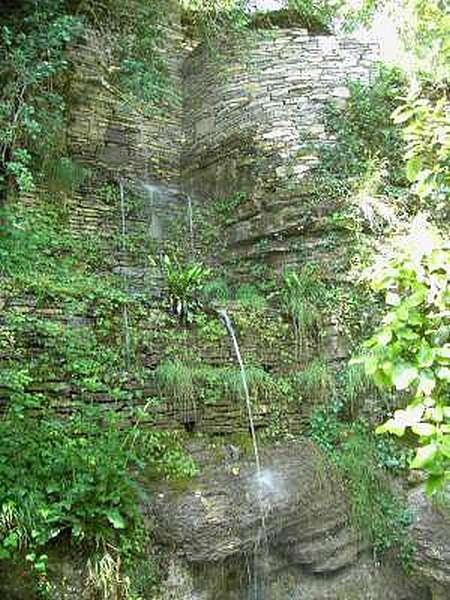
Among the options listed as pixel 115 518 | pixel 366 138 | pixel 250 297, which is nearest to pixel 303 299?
pixel 250 297

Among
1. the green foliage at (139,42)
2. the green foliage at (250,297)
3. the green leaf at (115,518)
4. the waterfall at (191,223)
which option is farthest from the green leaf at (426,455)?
the waterfall at (191,223)

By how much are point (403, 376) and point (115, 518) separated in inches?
80.7

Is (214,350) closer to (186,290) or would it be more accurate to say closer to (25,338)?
(186,290)

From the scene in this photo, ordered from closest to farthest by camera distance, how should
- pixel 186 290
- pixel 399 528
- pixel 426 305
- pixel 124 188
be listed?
pixel 426 305, pixel 399 528, pixel 186 290, pixel 124 188

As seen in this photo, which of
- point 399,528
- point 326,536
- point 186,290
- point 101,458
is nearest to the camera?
point 101,458

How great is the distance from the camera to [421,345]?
2107 millimetres

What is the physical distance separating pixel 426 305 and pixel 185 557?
7.72 feet

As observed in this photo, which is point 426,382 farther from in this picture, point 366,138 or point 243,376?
point 366,138

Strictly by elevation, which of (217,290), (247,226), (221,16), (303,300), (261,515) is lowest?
(261,515)

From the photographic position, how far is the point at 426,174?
103 inches

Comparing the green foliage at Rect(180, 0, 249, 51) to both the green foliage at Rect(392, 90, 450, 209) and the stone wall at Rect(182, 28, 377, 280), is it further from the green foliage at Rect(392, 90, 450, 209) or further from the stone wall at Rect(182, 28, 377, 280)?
the green foliage at Rect(392, 90, 450, 209)

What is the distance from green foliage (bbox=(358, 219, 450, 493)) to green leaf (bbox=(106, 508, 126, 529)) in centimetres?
187

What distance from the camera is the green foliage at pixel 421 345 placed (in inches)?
75.4

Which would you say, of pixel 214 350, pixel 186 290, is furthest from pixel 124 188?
pixel 214 350
